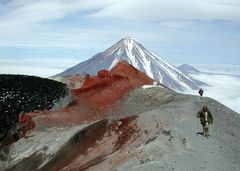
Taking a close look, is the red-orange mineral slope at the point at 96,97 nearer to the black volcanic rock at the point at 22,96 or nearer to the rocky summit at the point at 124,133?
the rocky summit at the point at 124,133

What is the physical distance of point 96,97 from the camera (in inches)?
2504

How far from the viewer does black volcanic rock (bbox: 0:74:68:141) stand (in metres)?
59.2

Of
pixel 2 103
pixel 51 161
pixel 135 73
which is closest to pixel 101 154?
pixel 51 161

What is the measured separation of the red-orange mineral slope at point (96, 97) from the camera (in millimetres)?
55750

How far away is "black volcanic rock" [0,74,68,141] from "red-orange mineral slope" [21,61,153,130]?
280 cm

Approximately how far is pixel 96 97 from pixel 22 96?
9.66 metres

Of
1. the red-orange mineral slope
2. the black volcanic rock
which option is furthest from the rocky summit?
the black volcanic rock

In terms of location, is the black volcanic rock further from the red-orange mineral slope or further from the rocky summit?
the red-orange mineral slope

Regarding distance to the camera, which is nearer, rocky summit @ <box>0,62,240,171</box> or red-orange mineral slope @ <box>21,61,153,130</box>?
rocky summit @ <box>0,62,240,171</box>

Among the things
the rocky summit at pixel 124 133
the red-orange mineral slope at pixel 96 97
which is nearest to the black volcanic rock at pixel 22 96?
the rocky summit at pixel 124 133

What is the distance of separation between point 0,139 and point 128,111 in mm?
15446

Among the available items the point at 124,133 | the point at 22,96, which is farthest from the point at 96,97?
the point at 124,133

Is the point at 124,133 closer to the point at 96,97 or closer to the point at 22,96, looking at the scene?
the point at 96,97

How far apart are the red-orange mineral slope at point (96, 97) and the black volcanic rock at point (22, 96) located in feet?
9.18
